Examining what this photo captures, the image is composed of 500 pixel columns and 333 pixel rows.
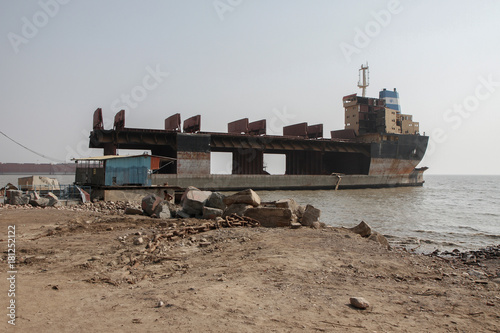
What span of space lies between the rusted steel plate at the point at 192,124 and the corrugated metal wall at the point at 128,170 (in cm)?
1272

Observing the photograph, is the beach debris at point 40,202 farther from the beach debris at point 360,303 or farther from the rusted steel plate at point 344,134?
the rusted steel plate at point 344,134

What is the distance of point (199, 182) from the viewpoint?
3381 cm

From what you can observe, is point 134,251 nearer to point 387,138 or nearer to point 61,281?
point 61,281

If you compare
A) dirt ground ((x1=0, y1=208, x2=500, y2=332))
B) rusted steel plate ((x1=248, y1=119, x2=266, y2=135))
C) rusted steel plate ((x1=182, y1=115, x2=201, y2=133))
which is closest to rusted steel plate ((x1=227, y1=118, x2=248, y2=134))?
rusted steel plate ((x1=248, y1=119, x2=266, y2=135))

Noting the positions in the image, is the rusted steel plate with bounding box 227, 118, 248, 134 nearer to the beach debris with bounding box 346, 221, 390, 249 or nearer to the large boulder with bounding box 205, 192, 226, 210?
the large boulder with bounding box 205, 192, 226, 210

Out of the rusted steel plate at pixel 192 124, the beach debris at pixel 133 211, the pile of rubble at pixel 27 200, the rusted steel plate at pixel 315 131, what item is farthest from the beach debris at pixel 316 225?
the rusted steel plate at pixel 315 131

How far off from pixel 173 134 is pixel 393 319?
105 ft

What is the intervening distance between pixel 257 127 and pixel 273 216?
3064cm

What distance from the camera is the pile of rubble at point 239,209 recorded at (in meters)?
9.33

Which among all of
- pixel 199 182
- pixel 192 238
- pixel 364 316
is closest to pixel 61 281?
pixel 192 238

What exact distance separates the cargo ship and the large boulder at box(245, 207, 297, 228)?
1362cm

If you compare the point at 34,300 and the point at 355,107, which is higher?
the point at 355,107

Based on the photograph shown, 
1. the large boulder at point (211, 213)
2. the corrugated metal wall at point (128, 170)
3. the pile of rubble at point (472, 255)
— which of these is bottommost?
the pile of rubble at point (472, 255)

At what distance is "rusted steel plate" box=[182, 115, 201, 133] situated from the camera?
3438 cm
